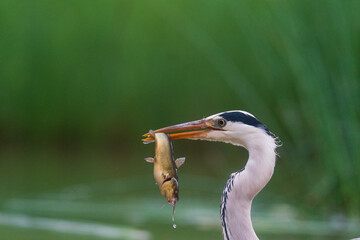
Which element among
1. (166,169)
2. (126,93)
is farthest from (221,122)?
(126,93)

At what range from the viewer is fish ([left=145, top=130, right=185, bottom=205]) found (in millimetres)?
2961

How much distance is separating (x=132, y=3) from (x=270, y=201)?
226 centimetres

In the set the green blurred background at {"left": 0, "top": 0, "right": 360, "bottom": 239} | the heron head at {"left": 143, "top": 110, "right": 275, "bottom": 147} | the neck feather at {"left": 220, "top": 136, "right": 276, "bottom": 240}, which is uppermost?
the green blurred background at {"left": 0, "top": 0, "right": 360, "bottom": 239}

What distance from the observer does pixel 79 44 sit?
6648mm

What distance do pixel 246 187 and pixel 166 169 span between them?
0.93ft

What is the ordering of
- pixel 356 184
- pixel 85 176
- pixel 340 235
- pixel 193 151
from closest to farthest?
pixel 340 235 < pixel 356 184 < pixel 85 176 < pixel 193 151

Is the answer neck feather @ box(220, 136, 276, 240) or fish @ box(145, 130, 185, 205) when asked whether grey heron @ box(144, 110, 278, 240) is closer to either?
neck feather @ box(220, 136, 276, 240)

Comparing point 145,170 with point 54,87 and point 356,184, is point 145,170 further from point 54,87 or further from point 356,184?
point 356,184

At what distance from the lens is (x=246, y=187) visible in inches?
116

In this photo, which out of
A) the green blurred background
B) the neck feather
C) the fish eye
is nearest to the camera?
the neck feather

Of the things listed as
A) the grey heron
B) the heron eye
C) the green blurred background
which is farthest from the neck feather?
the green blurred background

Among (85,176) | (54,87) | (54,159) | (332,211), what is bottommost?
(332,211)

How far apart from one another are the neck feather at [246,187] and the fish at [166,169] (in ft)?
0.59

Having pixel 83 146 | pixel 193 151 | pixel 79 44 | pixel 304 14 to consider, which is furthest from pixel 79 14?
pixel 304 14
